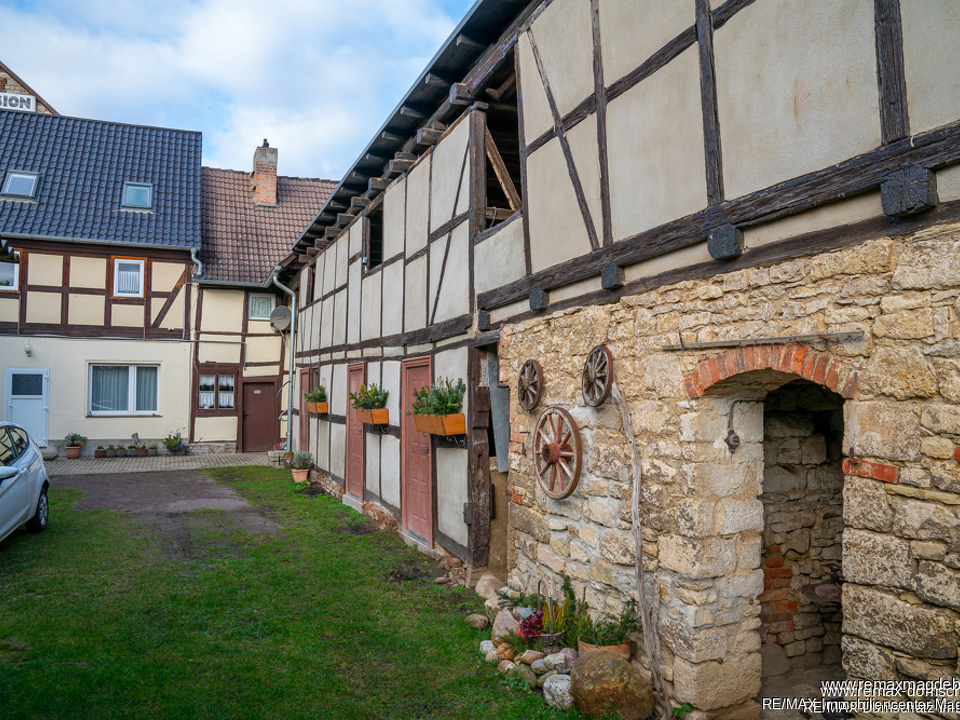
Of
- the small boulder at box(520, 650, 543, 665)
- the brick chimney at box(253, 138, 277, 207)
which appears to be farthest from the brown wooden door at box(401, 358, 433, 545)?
the brick chimney at box(253, 138, 277, 207)

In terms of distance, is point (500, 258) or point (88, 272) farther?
point (88, 272)

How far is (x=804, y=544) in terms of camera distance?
4582mm

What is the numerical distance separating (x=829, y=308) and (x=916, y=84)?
3.29 feet

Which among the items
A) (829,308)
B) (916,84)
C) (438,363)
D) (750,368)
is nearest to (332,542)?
(438,363)

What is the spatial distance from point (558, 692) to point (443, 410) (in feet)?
11.1

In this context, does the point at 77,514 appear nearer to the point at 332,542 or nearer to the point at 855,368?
the point at 332,542

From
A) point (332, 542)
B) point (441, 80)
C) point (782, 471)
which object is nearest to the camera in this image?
point (782, 471)

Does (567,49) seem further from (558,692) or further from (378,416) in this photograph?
(378,416)

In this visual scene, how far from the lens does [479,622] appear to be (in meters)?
5.51

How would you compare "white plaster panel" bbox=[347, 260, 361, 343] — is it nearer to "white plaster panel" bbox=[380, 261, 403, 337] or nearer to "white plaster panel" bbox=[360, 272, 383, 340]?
"white plaster panel" bbox=[360, 272, 383, 340]

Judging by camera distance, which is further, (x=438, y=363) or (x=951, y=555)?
(x=438, y=363)

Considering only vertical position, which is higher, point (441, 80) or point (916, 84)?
point (441, 80)

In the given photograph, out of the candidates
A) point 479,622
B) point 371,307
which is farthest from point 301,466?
point 479,622

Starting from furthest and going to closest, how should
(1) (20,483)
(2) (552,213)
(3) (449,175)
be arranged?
(1) (20,483) < (3) (449,175) < (2) (552,213)
